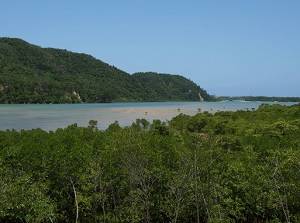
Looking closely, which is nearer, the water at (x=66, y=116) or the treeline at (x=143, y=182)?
the treeline at (x=143, y=182)

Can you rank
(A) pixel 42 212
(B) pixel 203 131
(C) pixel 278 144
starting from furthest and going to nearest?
1. (B) pixel 203 131
2. (C) pixel 278 144
3. (A) pixel 42 212

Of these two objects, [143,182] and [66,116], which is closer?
[143,182]

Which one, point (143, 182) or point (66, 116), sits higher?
point (143, 182)

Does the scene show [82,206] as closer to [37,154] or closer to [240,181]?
[37,154]

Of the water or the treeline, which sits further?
the water

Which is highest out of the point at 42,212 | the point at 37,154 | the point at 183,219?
the point at 37,154

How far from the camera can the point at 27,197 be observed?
15.0 metres

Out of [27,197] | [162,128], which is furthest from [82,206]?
[162,128]

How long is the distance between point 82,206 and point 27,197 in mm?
3207

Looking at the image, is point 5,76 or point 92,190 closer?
point 92,190

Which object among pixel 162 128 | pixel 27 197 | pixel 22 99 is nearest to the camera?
pixel 27 197

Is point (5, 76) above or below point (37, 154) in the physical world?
above

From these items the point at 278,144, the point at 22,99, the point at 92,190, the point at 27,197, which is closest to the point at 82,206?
the point at 92,190

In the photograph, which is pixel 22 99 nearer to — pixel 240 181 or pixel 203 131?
pixel 203 131
